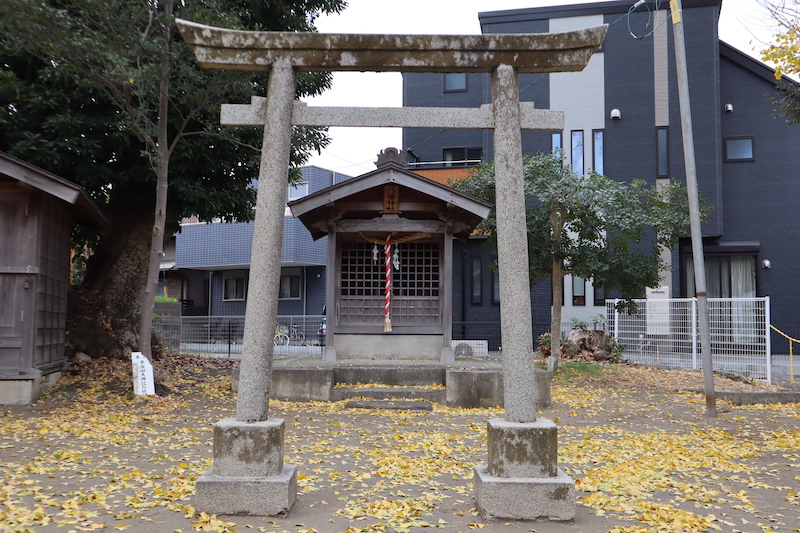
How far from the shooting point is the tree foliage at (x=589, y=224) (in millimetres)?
13773

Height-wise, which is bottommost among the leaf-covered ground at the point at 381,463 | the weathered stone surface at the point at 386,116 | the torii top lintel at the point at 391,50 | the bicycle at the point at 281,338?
the leaf-covered ground at the point at 381,463

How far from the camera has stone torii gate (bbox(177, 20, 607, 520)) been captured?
5109 millimetres

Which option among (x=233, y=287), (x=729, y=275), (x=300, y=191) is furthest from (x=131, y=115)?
(x=729, y=275)

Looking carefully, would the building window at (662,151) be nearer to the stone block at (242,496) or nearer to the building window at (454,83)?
the building window at (454,83)

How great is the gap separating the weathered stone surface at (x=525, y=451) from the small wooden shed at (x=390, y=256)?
7.99 metres

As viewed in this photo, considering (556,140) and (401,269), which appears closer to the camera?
(401,269)

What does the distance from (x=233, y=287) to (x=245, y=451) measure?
24153 mm

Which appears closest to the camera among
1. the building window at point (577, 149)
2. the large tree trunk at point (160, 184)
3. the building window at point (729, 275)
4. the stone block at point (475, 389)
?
the large tree trunk at point (160, 184)

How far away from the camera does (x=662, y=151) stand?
2111cm

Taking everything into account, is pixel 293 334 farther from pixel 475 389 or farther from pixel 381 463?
pixel 381 463

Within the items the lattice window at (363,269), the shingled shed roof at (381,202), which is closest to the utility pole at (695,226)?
the shingled shed roof at (381,202)

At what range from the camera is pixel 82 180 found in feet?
39.6

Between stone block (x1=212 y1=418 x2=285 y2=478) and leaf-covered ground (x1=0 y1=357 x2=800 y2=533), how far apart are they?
375mm

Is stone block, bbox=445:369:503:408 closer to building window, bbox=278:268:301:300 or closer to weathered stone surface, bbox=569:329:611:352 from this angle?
weathered stone surface, bbox=569:329:611:352
